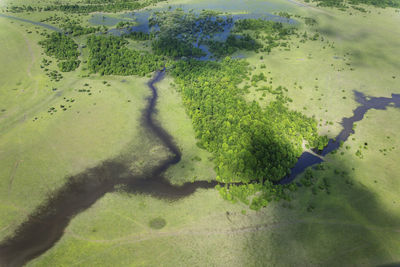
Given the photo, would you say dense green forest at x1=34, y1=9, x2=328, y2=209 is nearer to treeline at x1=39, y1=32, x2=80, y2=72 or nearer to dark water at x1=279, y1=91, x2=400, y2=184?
treeline at x1=39, y1=32, x2=80, y2=72

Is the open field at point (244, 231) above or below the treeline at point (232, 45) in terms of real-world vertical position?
below

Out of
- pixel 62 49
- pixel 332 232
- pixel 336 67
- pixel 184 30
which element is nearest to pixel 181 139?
pixel 332 232

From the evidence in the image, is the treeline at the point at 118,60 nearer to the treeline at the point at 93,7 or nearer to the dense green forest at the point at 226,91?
the dense green forest at the point at 226,91

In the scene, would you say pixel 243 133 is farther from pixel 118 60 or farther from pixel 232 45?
pixel 118 60

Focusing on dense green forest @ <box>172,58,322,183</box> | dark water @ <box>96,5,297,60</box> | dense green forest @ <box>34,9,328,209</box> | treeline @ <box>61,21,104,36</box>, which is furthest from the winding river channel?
treeline @ <box>61,21,104,36</box>

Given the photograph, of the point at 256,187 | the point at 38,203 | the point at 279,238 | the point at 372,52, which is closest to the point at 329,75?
the point at 372,52

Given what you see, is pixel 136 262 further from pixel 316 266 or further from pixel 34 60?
pixel 34 60

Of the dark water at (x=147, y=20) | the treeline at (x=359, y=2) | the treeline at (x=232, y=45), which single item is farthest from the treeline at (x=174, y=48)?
the treeline at (x=359, y=2)

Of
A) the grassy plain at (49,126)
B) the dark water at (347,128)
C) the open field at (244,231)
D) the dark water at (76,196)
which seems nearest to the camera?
the open field at (244,231)
